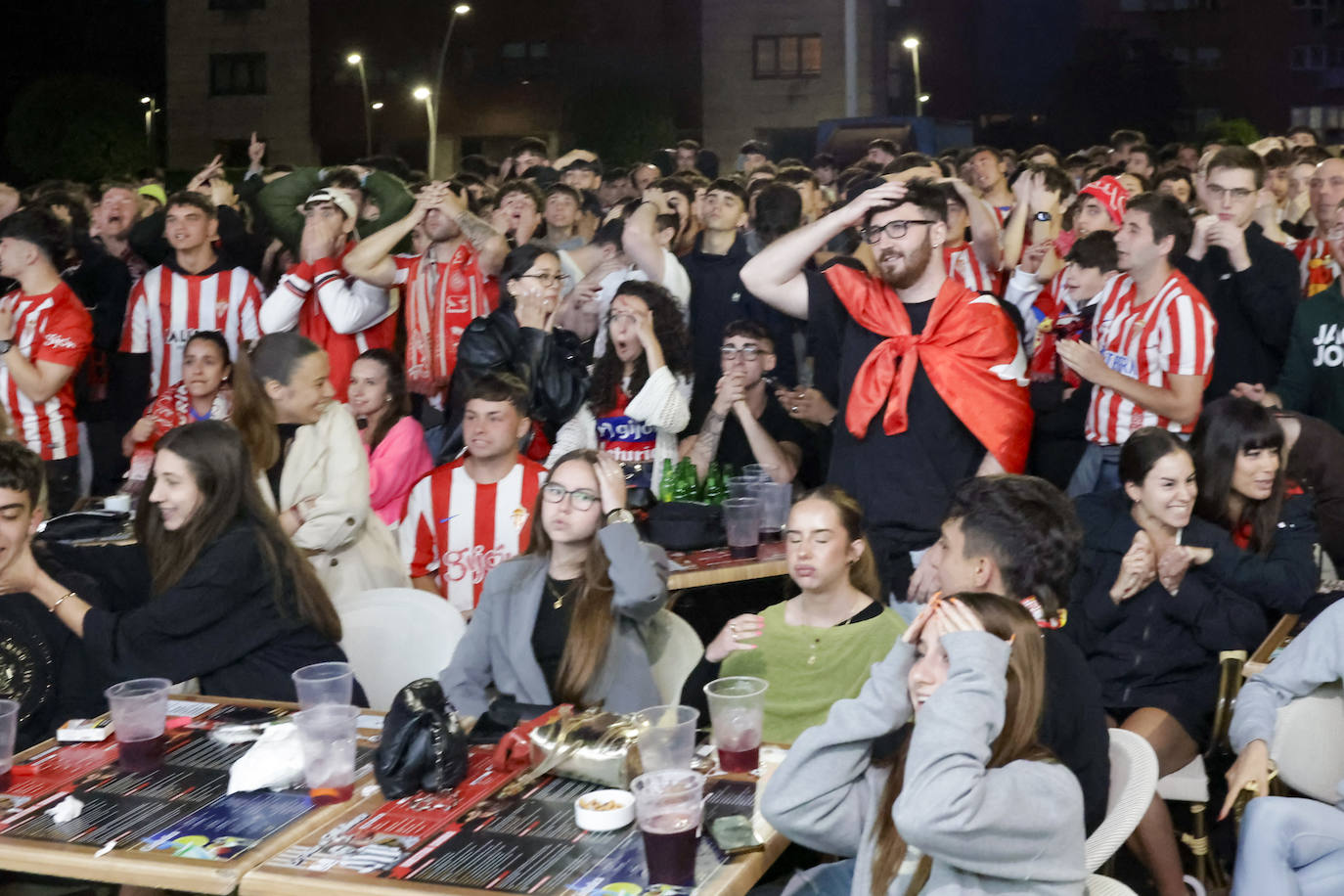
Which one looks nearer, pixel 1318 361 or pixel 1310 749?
pixel 1310 749

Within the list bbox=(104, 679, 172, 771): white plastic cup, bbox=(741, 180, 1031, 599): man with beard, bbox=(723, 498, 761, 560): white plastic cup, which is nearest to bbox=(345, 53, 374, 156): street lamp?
bbox=(723, 498, 761, 560): white plastic cup

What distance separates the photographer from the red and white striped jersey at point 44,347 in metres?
5.84

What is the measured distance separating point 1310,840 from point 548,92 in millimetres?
31610

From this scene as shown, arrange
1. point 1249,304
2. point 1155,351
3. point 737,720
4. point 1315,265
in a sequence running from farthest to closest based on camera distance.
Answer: point 1315,265 < point 1249,304 < point 1155,351 < point 737,720

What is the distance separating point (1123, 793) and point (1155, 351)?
2651mm

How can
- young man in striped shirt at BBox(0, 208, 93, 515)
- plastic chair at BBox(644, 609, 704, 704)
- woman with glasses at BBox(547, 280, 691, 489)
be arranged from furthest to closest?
young man in striped shirt at BBox(0, 208, 93, 515) → woman with glasses at BBox(547, 280, 691, 489) → plastic chair at BBox(644, 609, 704, 704)

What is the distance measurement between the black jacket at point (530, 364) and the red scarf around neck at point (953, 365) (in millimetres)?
1436

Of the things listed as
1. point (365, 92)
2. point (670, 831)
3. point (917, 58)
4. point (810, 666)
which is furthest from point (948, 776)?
point (917, 58)

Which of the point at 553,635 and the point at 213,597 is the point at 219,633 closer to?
the point at 213,597

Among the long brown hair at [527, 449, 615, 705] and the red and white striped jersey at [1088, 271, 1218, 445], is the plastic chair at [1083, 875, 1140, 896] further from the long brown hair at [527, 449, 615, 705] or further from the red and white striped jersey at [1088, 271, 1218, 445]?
the red and white striped jersey at [1088, 271, 1218, 445]

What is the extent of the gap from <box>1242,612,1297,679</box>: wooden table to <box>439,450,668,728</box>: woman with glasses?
144 cm

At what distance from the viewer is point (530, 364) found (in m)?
5.29

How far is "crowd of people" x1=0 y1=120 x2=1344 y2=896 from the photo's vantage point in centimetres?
244

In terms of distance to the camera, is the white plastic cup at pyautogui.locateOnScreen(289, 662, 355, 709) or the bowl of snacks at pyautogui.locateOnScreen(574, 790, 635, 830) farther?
the white plastic cup at pyautogui.locateOnScreen(289, 662, 355, 709)
